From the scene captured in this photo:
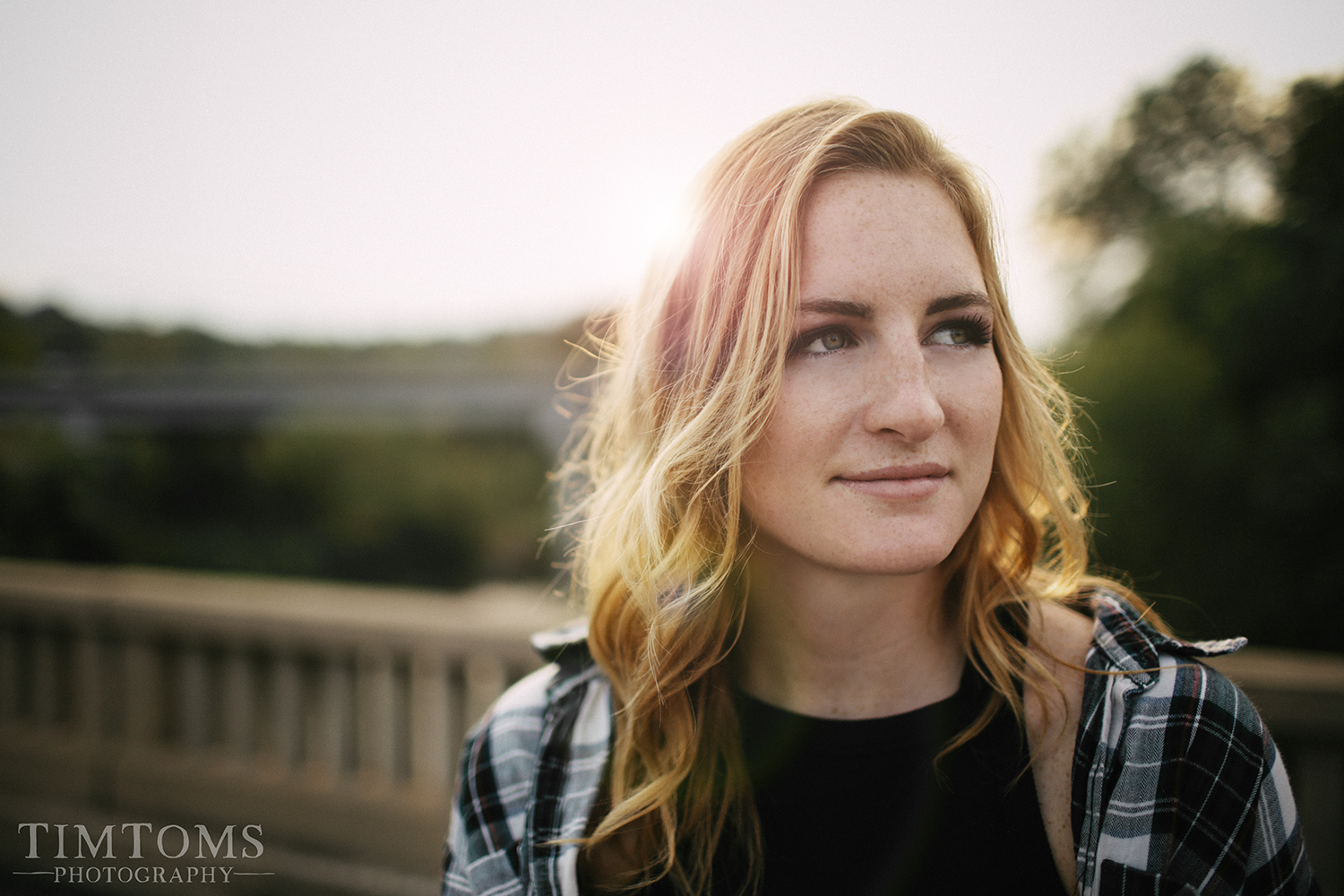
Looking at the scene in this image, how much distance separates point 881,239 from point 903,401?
29 centimetres

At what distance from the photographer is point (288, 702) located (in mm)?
3281

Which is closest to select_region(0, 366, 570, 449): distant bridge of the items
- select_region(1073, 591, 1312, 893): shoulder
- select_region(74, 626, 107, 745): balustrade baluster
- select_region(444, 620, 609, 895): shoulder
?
select_region(74, 626, 107, 745): balustrade baluster

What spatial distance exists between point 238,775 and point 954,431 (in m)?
3.58

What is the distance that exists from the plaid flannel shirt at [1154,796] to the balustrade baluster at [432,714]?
1.80m

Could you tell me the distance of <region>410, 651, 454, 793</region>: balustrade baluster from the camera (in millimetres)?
3092

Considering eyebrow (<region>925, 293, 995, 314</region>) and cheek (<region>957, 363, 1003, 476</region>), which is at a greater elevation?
eyebrow (<region>925, 293, 995, 314</region>)

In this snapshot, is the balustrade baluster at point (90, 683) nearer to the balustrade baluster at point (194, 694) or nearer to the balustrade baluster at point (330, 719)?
the balustrade baluster at point (194, 694)

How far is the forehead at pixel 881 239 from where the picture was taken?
1.24 metres

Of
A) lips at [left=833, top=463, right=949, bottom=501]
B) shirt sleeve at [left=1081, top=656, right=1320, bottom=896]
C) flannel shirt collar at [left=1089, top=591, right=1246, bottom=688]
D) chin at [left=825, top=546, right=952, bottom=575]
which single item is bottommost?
shirt sleeve at [left=1081, top=656, right=1320, bottom=896]

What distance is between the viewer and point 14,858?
361 centimetres

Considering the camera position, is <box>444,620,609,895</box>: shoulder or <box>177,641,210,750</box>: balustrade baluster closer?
<box>444,620,609,895</box>: shoulder

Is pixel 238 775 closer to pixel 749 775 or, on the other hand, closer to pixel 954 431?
pixel 749 775

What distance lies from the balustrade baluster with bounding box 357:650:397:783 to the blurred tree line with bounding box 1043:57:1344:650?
9.88 metres

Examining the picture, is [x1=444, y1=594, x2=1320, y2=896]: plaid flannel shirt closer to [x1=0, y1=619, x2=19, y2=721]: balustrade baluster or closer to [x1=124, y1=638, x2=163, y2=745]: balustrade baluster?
[x1=124, y1=638, x2=163, y2=745]: balustrade baluster
